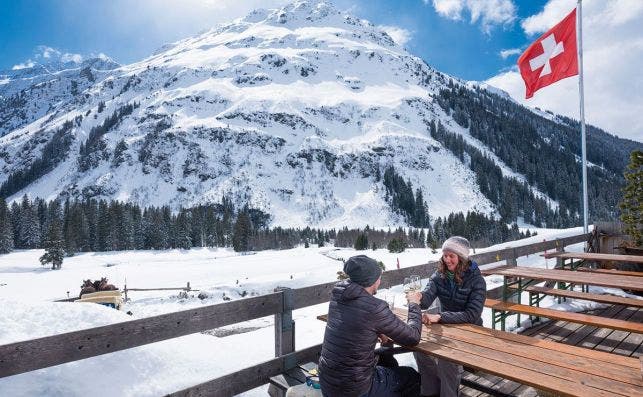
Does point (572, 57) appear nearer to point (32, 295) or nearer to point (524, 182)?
point (32, 295)

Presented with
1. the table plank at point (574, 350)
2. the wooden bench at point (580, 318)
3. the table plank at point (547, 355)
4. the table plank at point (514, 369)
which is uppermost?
the table plank at point (574, 350)

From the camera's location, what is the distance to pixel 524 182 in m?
191


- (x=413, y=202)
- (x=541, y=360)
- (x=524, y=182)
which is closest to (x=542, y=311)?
(x=541, y=360)

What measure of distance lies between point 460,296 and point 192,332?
282cm

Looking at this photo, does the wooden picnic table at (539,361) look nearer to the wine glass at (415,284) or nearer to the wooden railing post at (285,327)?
the wine glass at (415,284)

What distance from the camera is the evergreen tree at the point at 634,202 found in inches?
535

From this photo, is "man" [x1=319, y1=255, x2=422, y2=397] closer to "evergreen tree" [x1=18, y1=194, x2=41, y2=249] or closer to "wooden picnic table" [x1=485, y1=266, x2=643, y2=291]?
"wooden picnic table" [x1=485, y1=266, x2=643, y2=291]

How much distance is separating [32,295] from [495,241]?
420 feet

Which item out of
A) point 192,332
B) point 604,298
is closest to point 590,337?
point 604,298

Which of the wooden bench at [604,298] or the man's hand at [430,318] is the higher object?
the man's hand at [430,318]

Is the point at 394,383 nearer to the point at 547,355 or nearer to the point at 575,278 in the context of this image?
the point at 547,355

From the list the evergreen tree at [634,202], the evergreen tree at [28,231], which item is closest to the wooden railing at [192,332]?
the evergreen tree at [634,202]

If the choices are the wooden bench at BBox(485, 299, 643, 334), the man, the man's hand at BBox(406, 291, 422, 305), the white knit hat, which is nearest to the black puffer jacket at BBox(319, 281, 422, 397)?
the man

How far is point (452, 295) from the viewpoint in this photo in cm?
446
